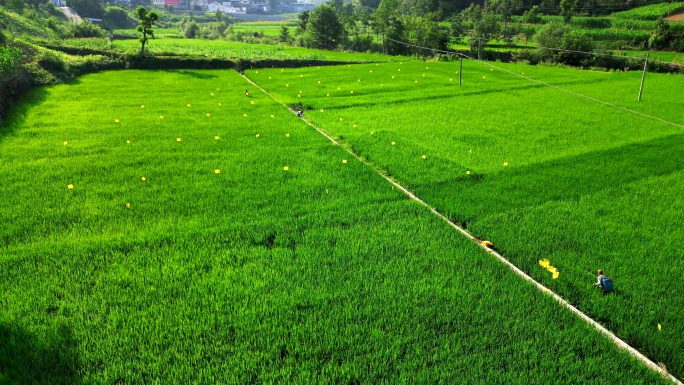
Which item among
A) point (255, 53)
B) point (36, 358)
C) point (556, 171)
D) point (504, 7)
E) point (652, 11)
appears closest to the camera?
point (36, 358)

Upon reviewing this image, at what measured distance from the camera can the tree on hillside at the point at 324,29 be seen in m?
42.2

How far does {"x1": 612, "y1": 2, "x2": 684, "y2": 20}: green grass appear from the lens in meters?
44.3

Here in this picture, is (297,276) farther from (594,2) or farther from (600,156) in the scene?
(594,2)

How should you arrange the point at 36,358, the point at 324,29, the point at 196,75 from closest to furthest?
the point at 36,358
the point at 196,75
the point at 324,29

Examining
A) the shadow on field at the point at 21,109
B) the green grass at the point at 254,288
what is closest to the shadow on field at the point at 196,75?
the shadow on field at the point at 21,109

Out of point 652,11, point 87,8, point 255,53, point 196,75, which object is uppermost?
point 87,8

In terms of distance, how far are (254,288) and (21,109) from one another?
37.1 feet

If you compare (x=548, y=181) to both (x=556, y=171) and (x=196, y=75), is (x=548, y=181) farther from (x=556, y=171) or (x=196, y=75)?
(x=196, y=75)

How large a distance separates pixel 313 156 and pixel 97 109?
7525mm

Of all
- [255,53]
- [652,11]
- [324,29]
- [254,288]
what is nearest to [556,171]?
[254,288]

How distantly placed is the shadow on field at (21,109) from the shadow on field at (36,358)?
24.8ft

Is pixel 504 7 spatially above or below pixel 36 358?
above

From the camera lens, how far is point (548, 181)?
23.8ft

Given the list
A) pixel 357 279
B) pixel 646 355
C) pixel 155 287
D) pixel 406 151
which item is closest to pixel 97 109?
pixel 406 151
